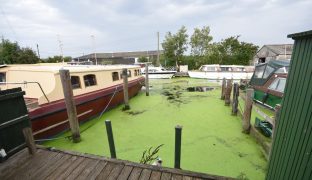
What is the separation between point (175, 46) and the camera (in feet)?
90.1

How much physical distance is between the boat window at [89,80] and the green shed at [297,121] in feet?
21.0

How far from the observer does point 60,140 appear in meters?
5.33

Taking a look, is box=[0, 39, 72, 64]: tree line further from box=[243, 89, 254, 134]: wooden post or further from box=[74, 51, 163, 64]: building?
box=[243, 89, 254, 134]: wooden post

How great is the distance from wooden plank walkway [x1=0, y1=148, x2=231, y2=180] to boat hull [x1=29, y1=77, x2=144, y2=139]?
153 cm

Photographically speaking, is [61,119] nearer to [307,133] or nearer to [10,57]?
[307,133]

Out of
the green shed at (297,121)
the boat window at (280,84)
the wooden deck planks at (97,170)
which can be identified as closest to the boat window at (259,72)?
the boat window at (280,84)

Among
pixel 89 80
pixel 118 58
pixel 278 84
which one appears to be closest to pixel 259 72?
pixel 278 84

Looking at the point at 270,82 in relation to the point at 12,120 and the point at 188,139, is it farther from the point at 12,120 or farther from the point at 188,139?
the point at 12,120

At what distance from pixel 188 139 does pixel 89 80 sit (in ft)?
15.1

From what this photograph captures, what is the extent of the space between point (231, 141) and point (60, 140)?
5.24 metres

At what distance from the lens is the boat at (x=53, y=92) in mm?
4934

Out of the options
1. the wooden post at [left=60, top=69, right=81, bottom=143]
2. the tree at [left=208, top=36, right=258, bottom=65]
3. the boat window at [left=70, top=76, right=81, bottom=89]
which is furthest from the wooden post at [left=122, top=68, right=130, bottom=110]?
the tree at [left=208, top=36, right=258, bottom=65]

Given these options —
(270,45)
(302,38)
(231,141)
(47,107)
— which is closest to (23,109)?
(47,107)

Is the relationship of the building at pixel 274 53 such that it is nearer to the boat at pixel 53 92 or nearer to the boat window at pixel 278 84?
the boat window at pixel 278 84
